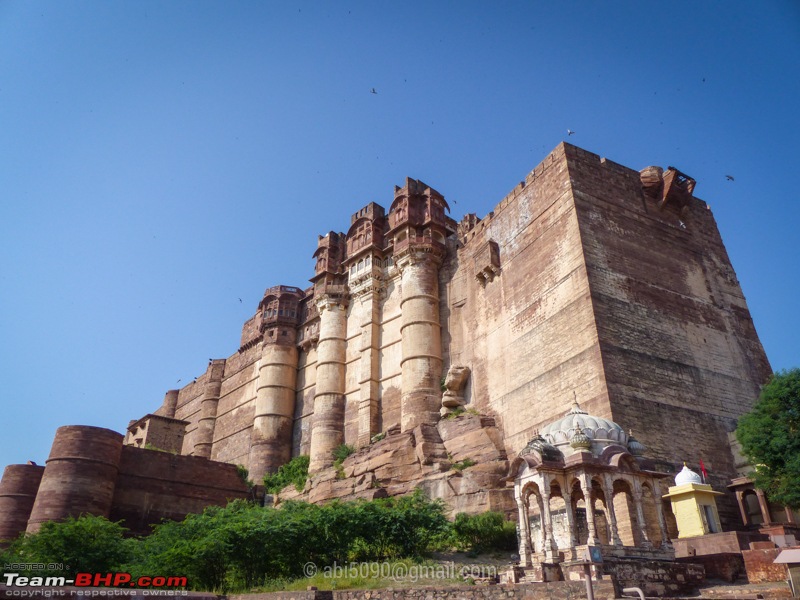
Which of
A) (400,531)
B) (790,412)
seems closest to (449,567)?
(400,531)

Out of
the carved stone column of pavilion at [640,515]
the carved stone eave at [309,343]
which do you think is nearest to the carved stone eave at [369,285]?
the carved stone eave at [309,343]

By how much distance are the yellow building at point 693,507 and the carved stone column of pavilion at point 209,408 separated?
2763cm

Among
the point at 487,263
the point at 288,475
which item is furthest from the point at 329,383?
the point at 487,263

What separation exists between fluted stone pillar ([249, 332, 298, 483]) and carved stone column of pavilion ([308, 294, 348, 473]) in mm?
2829

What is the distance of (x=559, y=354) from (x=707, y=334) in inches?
186

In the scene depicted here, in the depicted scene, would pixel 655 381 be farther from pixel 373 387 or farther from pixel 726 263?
pixel 373 387

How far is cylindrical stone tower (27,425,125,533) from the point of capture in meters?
19.8

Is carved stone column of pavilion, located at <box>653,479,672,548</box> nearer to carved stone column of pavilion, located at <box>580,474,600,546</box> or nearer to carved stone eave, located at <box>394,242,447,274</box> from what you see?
carved stone column of pavilion, located at <box>580,474,600,546</box>

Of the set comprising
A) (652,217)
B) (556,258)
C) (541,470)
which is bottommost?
(541,470)

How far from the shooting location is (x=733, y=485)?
1448cm

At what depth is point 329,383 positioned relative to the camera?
26.3 m

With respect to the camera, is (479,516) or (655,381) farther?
(655,381)

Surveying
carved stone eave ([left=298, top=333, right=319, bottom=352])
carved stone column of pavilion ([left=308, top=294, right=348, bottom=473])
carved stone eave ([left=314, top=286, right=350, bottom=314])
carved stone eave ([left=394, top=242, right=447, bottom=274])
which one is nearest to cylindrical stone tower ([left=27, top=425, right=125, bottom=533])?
carved stone column of pavilion ([left=308, top=294, right=348, bottom=473])

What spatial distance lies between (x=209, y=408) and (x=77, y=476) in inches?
614
